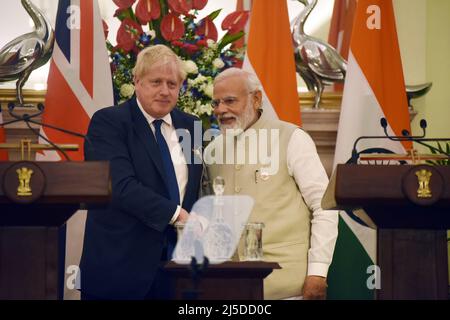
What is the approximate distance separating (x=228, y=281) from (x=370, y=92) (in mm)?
2718

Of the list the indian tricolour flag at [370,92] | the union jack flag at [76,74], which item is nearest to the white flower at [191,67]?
the union jack flag at [76,74]

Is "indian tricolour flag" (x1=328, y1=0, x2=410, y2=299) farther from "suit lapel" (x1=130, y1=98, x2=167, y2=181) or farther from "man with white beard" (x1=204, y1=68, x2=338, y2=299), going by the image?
"suit lapel" (x1=130, y1=98, x2=167, y2=181)

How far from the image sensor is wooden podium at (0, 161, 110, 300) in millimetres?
2684

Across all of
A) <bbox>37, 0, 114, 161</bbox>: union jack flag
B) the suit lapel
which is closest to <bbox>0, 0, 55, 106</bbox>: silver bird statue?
<bbox>37, 0, 114, 161</bbox>: union jack flag

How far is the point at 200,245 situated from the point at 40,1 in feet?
11.8

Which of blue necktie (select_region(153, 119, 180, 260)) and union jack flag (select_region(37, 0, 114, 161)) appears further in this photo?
union jack flag (select_region(37, 0, 114, 161))

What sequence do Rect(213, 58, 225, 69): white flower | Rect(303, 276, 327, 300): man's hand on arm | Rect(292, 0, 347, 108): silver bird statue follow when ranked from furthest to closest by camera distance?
Rect(292, 0, 347, 108): silver bird statue → Rect(213, 58, 225, 69): white flower → Rect(303, 276, 327, 300): man's hand on arm

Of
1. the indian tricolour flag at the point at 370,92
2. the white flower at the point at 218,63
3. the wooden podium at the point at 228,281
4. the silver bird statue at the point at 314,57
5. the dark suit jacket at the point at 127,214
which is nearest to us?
the wooden podium at the point at 228,281

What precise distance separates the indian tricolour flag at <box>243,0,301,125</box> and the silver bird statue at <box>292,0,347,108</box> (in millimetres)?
272

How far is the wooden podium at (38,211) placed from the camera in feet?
8.80

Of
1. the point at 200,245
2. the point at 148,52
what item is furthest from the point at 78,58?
the point at 200,245

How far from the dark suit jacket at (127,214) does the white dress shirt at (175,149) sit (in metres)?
0.03

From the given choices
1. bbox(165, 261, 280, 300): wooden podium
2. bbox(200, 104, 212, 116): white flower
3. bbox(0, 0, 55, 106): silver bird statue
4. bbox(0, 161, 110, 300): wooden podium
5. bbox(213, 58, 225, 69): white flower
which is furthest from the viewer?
bbox(0, 0, 55, 106): silver bird statue

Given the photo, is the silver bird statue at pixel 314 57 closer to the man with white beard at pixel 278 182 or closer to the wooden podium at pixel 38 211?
the man with white beard at pixel 278 182
